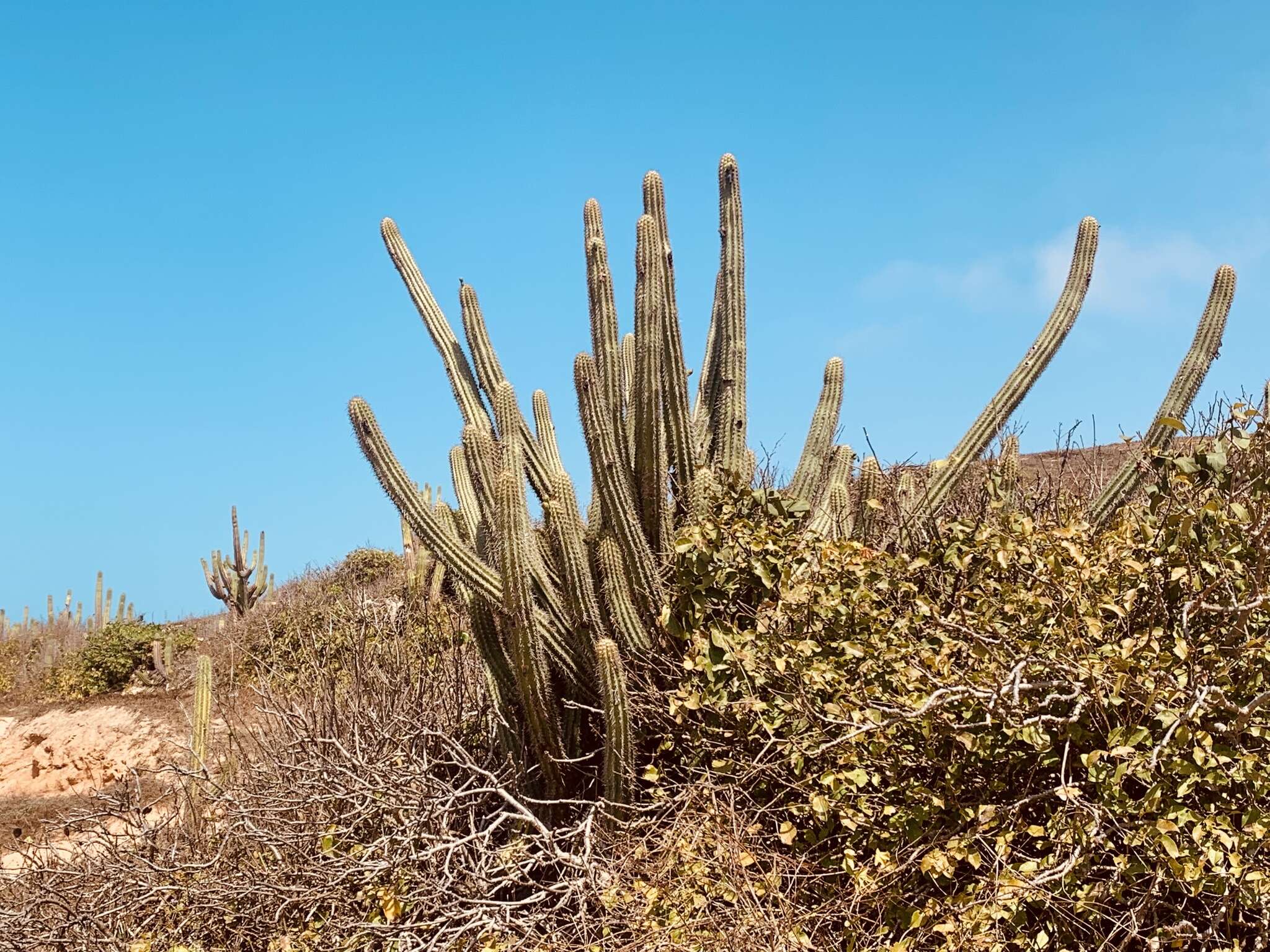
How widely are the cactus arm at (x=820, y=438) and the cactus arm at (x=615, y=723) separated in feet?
6.37

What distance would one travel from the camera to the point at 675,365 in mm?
5617

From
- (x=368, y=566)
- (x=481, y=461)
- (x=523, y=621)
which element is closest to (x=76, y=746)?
(x=368, y=566)

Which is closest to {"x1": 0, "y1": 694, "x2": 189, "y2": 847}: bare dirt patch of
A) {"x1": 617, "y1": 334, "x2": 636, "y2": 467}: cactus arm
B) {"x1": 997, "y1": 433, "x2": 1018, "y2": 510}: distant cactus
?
{"x1": 617, "y1": 334, "x2": 636, "y2": 467}: cactus arm

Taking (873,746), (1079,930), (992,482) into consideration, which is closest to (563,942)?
(873,746)

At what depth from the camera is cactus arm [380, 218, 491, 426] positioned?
6.32 meters

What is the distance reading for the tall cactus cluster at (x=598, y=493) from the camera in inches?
207

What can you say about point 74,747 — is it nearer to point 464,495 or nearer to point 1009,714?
point 464,495

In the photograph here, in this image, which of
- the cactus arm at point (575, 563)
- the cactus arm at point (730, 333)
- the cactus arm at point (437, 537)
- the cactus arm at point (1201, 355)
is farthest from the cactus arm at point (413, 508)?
the cactus arm at point (1201, 355)

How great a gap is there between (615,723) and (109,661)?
1327 cm

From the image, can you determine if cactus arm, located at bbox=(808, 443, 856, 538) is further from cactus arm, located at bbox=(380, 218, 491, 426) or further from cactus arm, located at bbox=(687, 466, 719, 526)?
cactus arm, located at bbox=(380, 218, 491, 426)

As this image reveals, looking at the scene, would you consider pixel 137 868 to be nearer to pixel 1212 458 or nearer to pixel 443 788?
pixel 443 788

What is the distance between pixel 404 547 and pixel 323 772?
404 inches

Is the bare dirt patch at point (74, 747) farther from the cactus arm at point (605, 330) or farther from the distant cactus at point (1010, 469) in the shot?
the distant cactus at point (1010, 469)

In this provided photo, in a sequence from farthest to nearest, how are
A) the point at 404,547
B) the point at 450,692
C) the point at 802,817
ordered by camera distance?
the point at 404,547, the point at 450,692, the point at 802,817
